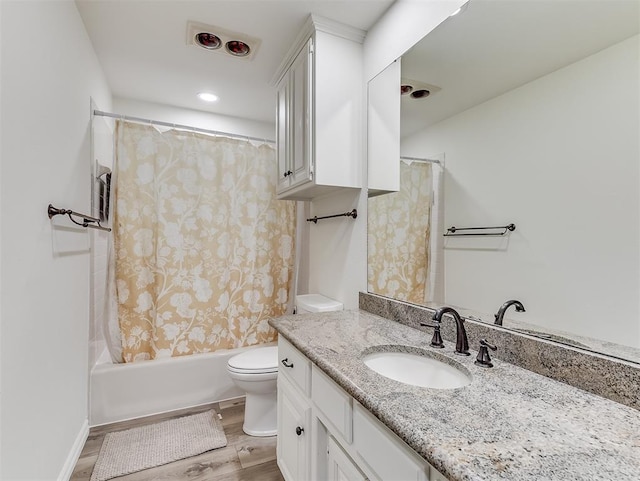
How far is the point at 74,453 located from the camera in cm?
Result: 166

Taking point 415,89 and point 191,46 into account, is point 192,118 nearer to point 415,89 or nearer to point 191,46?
point 191,46

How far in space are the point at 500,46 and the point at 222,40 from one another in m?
1.53

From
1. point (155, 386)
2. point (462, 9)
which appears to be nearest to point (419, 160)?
point (462, 9)

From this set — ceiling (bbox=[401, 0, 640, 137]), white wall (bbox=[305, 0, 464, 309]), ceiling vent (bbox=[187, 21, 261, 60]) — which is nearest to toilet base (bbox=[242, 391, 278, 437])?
white wall (bbox=[305, 0, 464, 309])

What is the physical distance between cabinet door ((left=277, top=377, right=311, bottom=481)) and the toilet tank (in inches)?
19.3

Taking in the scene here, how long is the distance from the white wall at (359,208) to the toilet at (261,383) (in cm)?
17

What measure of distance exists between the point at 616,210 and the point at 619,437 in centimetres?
52

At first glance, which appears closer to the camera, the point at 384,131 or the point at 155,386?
the point at 384,131

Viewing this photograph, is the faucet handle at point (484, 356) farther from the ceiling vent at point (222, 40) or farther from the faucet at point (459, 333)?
the ceiling vent at point (222, 40)

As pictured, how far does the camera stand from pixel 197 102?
2.69 m

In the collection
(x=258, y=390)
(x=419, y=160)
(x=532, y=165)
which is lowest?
(x=258, y=390)

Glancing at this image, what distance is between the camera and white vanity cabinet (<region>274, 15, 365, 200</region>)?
65.4 inches

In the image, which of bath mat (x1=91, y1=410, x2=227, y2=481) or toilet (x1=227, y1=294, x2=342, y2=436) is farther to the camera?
toilet (x1=227, y1=294, x2=342, y2=436)

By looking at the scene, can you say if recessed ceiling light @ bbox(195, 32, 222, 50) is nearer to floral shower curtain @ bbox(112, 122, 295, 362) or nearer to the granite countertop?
floral shower curtain @ bbox(112, 122, 295, 362)
